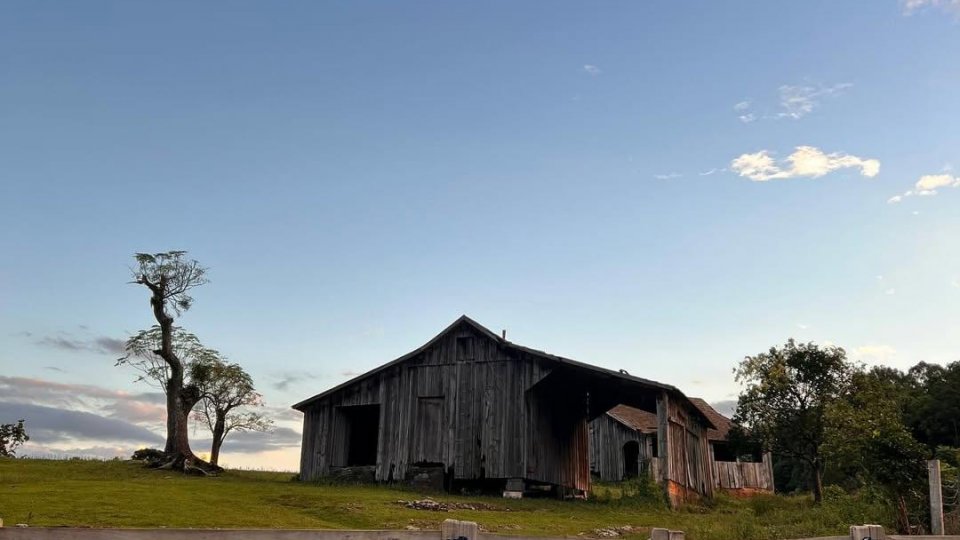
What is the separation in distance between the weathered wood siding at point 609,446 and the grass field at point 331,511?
67.9 feet

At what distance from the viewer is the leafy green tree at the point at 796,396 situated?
38.0m

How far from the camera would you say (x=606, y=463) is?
51062 millimetres

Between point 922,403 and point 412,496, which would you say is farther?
point 922,403

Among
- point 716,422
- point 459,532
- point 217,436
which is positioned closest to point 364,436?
point 217,436

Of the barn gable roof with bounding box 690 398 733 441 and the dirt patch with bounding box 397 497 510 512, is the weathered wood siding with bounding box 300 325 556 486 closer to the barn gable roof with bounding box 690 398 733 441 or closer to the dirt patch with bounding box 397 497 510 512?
the dirt patch with bounding box 397 497 510 512

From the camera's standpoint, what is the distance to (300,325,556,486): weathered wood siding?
99.3 ft

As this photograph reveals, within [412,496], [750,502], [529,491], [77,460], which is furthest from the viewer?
[77,460]

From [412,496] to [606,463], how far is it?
27.2 metres

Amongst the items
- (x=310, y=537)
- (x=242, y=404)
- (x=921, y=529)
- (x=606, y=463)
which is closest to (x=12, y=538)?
(x=310, y=537)

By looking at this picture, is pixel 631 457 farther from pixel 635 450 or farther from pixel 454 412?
pixel 454 412

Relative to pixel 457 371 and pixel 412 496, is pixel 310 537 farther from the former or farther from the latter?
pixel 457 371

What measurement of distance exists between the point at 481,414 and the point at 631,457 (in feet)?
82.2

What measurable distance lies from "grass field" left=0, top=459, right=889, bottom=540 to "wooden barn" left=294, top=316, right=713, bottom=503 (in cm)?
202

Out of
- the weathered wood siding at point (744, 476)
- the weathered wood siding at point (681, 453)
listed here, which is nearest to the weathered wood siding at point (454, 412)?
the weathered wood siding at point (681, 453)
